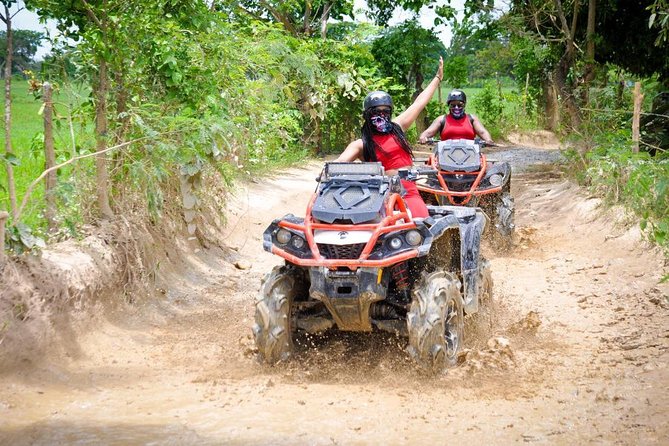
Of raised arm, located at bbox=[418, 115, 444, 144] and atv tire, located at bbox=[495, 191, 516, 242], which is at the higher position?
raised arm, located at bbox=[418, 115, 444, 144]

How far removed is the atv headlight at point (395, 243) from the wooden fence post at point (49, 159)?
10.1 feet

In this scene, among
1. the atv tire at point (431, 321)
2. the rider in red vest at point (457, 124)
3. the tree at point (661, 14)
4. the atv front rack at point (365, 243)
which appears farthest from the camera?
the rider in red vest at point (457, 124)

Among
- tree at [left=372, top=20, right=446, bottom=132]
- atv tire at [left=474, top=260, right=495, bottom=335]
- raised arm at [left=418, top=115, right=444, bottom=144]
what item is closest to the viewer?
atv tire at [left=474, top=260, right=495, bottom=335]

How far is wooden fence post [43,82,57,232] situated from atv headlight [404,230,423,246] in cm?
319

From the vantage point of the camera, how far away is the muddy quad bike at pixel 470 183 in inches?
435

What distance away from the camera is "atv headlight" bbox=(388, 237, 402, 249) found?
6.06 metres

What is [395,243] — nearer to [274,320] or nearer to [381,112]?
[274,320]

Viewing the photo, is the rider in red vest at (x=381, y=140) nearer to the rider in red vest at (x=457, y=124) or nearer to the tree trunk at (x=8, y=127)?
the tree trunk at (x=8, y=127)

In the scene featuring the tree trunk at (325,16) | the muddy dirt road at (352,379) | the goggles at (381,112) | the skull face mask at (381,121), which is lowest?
the muddy dirt road at (352,379)

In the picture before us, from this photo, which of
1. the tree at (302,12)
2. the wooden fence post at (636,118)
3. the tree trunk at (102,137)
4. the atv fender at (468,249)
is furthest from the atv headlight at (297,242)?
the tree at (302,12)

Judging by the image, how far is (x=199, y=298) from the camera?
9094mm

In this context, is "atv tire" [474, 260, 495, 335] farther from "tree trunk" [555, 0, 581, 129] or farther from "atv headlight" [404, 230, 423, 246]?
"tree trunk" [555, 0, 581, 129]

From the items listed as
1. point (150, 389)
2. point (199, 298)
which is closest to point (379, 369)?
point (150, 389)

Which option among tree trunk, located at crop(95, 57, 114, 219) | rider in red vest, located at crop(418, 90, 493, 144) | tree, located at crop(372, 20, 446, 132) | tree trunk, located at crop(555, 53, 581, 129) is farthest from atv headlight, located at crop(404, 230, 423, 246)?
tree, located at crop(372, 20, 446, 132)
